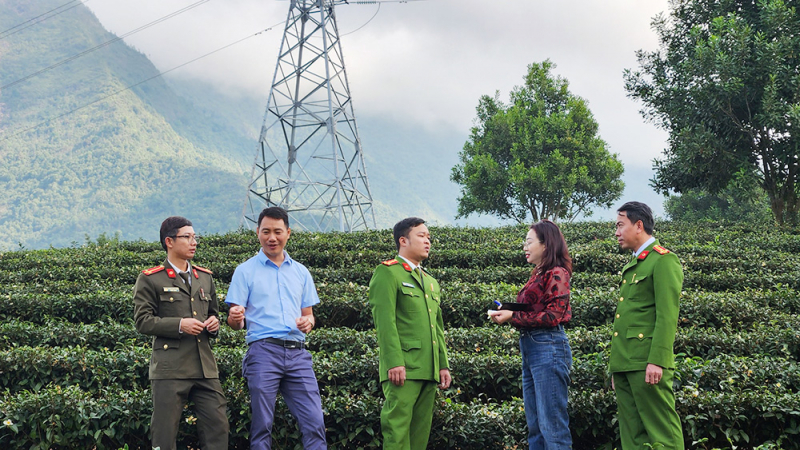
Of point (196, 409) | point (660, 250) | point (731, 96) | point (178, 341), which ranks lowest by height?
point (196, 409)

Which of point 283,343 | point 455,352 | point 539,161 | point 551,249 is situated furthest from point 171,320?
point 539,161

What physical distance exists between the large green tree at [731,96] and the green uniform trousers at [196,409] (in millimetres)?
14832

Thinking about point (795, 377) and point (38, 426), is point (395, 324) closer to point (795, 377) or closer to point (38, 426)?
point (38, 426)

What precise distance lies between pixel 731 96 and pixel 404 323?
46.8ft

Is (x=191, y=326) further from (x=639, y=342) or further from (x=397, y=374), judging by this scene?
(x=639, y=342)

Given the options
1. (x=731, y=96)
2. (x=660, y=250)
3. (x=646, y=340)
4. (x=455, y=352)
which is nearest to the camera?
(x=646, y=340)

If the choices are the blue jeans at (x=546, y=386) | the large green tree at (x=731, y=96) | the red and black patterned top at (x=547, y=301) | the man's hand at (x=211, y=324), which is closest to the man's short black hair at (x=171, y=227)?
the man's hand at (x=211, y=324)

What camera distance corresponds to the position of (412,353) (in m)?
4.27

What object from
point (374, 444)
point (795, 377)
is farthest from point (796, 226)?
point (374, 444)

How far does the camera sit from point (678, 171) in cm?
1802

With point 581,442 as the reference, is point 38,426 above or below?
above

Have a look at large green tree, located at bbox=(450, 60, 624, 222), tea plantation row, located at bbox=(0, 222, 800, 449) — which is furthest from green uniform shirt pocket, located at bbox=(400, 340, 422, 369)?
large green tree, located at bbox=(450, 60, 624, 222)

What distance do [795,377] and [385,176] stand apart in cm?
19523

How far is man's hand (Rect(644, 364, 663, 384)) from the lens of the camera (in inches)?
156
